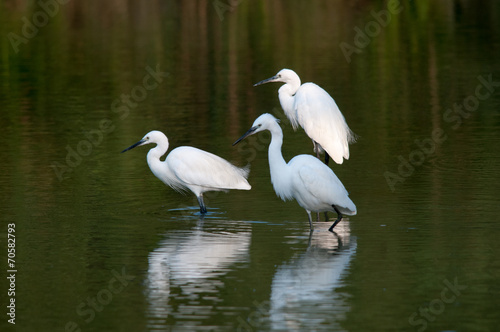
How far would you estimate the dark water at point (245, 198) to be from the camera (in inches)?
250

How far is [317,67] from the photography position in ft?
63.5

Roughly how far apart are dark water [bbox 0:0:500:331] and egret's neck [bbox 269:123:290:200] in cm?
32

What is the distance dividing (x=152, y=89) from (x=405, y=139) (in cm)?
639

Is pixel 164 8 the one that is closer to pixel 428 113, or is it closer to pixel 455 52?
pixel 455 52

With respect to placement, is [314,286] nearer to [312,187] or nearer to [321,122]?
[312,187]

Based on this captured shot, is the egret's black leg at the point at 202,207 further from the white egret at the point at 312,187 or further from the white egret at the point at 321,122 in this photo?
the white egret at the point at 321,122

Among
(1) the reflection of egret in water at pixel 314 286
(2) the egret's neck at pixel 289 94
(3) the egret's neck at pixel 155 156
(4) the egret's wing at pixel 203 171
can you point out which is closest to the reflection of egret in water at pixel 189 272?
(1) the reflection of egret in water at pixel 314 286

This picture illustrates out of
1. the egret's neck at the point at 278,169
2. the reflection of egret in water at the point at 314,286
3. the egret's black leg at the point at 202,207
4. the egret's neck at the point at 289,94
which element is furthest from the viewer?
the egret's neck at the point at 289,94

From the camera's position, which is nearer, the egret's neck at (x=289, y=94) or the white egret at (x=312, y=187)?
the white egret at (x=312, y=187)

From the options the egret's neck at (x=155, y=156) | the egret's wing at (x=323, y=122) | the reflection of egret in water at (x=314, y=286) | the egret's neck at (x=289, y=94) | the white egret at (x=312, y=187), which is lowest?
the reflection of egret in water at (x=314, y=286)

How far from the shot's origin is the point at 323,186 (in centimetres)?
816

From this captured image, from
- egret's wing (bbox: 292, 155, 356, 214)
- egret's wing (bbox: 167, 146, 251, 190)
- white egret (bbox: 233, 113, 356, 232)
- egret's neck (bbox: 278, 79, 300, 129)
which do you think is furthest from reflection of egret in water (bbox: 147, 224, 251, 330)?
egret's neck (bbox: 278, 79, 300, 129)

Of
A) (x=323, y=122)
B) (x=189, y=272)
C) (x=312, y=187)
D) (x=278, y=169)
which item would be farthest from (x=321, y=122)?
(x=189, y=272)

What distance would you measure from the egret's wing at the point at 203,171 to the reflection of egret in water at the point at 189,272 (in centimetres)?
97
